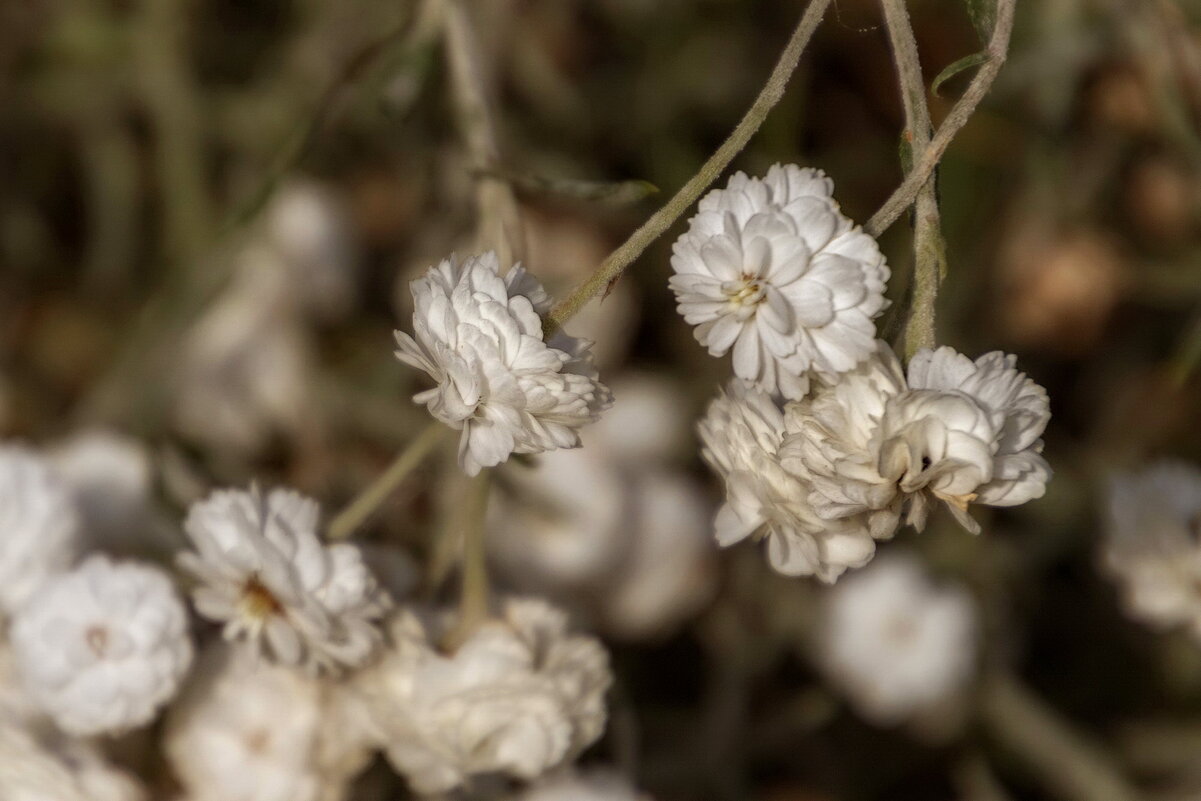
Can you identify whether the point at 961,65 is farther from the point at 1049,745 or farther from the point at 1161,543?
the point at 1049,745

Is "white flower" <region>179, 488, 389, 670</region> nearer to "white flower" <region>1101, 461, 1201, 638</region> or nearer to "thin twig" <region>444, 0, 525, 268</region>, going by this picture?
"thin twig" <region>444, 0, 525, 268</region>

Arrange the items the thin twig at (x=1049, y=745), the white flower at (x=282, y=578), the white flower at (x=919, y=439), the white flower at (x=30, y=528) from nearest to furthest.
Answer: the white flower at (x=919, y=439), the white flower at (x=282, y=578), the white flower at (x=30, y=528), the thin twig at (x=1049, y=745)

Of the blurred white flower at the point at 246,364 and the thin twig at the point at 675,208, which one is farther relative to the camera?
the blurred white flower at the point at 246,364

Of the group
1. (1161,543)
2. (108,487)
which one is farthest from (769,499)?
(108,487)

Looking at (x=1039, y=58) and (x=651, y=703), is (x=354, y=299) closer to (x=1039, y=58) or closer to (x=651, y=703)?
(x=651, y=703)

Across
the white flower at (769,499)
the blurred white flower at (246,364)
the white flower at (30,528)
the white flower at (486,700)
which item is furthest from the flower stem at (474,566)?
the blurred white flower at (246,364)

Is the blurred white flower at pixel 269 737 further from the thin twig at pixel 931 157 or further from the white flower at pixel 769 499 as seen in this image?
the thin twig at pixel 931 157
